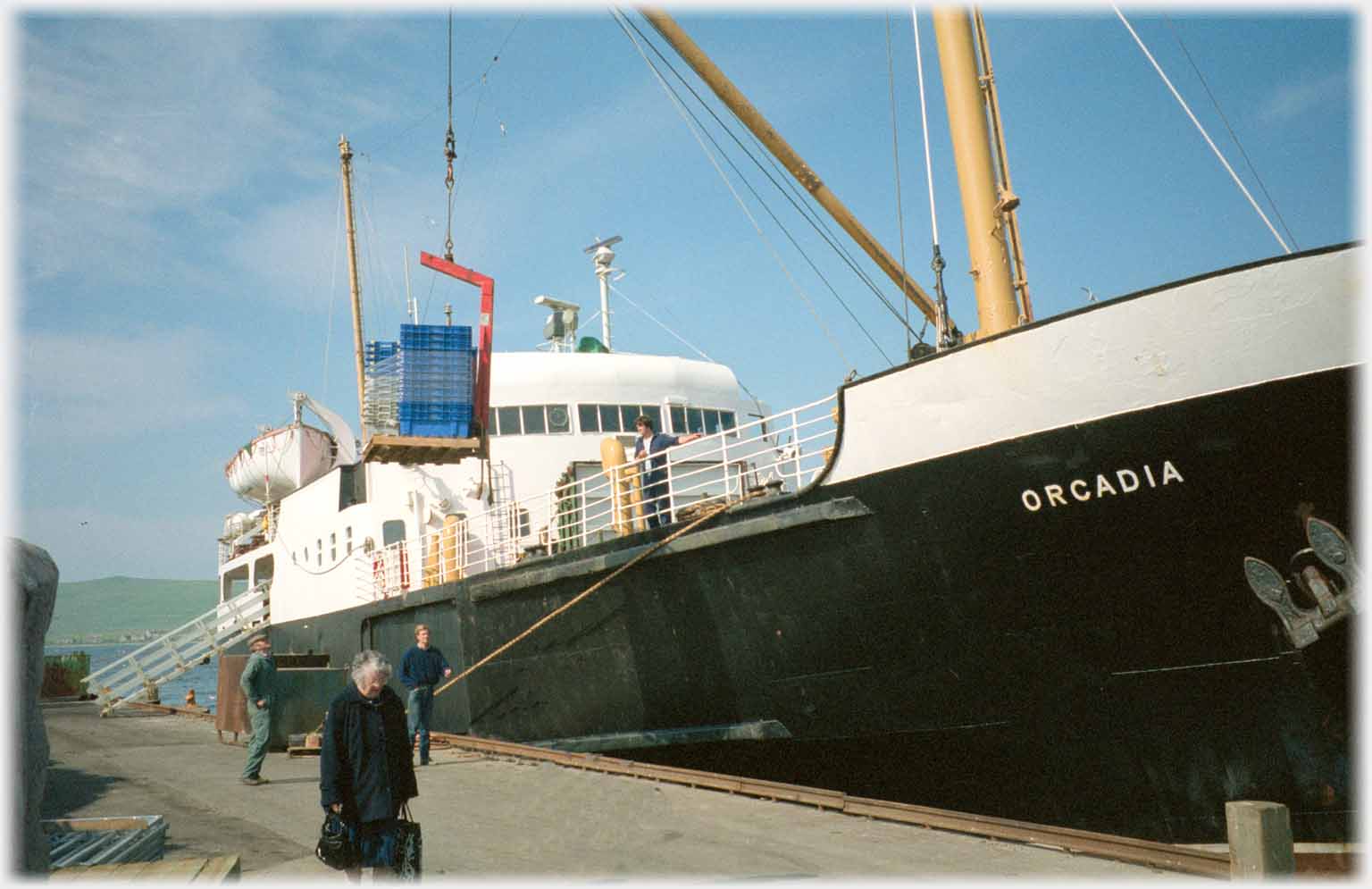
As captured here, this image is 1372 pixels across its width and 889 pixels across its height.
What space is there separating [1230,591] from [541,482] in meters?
9.79

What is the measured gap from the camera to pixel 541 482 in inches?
565

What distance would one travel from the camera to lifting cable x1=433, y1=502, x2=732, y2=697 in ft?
28.7

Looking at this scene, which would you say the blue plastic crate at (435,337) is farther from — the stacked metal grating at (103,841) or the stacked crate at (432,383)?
the stacked metal grating at (103,841)

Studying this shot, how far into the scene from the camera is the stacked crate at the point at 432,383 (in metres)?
13.2

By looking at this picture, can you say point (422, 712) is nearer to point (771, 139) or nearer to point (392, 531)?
point (392, 531)

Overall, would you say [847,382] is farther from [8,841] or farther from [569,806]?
[8,841]

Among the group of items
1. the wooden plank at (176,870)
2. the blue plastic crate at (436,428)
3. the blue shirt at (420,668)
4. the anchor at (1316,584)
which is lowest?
the wooden plank at (176,870)

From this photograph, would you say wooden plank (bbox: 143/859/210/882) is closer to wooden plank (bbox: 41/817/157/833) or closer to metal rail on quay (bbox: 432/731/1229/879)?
wooden plank (bbox: 41/817/157/833)

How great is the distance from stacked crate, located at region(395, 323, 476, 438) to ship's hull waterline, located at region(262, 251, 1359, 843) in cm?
505

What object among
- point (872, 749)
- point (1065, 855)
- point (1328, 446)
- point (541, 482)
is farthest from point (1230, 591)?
point (541, 482)

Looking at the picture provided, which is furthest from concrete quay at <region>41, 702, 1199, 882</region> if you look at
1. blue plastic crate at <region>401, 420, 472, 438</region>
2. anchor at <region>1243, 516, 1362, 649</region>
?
blue plastic crate at <region>401, 420, 472, 438</region>

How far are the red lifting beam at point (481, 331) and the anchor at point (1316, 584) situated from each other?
9.72 m

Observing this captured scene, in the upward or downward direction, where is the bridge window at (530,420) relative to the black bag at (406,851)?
upward

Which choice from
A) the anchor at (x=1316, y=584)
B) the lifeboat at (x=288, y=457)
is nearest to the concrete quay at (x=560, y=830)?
the anchor at (x=1316, y=584)
